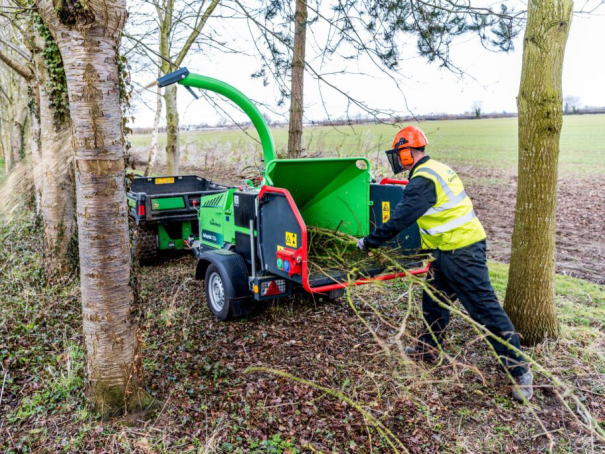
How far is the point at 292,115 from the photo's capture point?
7.86 meters

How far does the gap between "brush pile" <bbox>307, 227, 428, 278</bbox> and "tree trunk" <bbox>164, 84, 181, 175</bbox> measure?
8278 millimetres

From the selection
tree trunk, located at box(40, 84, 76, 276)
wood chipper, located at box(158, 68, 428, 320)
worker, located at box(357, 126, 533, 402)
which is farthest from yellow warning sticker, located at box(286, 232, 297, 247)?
tree trunk, located at box(40, 84, 76, 276)

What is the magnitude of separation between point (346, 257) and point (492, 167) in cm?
1692

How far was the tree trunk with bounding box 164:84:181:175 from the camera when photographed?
12.5 metres

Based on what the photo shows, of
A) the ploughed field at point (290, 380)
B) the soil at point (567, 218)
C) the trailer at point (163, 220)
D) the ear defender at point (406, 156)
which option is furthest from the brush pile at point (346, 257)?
the soil at point (567, 218)

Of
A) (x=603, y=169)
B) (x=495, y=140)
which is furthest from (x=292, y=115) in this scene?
(x=495, y=140)

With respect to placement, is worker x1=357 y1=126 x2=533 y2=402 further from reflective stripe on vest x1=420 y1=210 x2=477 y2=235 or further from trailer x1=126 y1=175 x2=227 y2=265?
trailer x1=126 y1=175 x2=227 y2=265

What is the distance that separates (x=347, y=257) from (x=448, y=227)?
1.30 m

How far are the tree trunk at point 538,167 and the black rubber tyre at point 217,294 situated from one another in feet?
9.13

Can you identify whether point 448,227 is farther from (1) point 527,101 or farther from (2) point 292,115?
(2) point 292,115

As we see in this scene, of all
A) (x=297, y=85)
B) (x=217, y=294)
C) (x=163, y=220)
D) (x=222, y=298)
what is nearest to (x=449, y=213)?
(x=222, y=298)

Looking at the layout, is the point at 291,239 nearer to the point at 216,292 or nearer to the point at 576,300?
the point at 216,292

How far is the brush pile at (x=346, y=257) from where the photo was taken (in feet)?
15.3

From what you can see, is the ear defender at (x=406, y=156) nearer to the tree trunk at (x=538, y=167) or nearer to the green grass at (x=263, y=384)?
the tree trunk at (x=538, y=167)
